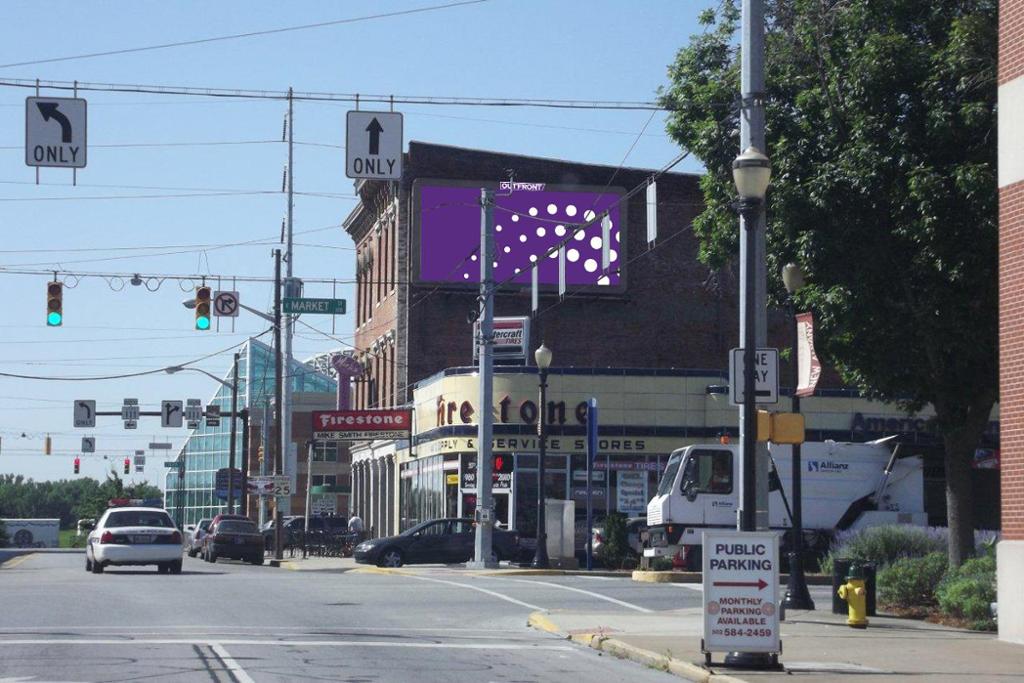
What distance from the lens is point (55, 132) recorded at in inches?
901

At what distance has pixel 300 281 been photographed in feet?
161

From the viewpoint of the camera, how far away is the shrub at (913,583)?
21.5 meters

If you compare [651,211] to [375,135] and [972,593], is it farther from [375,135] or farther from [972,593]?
[972,593]

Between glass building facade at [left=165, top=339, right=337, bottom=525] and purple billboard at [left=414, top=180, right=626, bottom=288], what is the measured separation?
45.5m

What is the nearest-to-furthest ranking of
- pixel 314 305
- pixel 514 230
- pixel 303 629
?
1. pixel 303 629
2. pixel 314 305
3. pixel 514 230

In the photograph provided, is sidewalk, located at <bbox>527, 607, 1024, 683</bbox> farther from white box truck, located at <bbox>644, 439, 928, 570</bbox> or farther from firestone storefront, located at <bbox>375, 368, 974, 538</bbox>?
firestone storefront, located at <bbox>375, 368, 974, 538</bbox>

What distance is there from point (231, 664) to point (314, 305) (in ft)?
89.8

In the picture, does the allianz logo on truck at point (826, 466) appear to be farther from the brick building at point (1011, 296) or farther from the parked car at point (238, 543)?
the parked car at point (238, 543)

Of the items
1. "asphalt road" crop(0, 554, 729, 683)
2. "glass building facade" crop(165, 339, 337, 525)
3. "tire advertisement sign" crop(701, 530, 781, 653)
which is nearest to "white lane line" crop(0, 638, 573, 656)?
"asphalt road" crop(0, 554, 729, 683)

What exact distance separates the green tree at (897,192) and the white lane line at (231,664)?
10.9 m

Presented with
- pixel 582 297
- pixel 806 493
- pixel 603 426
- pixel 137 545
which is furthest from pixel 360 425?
pixel 806 493

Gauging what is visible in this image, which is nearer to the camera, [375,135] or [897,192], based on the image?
[897,192]

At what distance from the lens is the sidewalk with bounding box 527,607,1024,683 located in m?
14.0

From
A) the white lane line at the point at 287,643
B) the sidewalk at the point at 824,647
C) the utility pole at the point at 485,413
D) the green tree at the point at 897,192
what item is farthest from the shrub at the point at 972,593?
the utility pole at the point at 485,413
